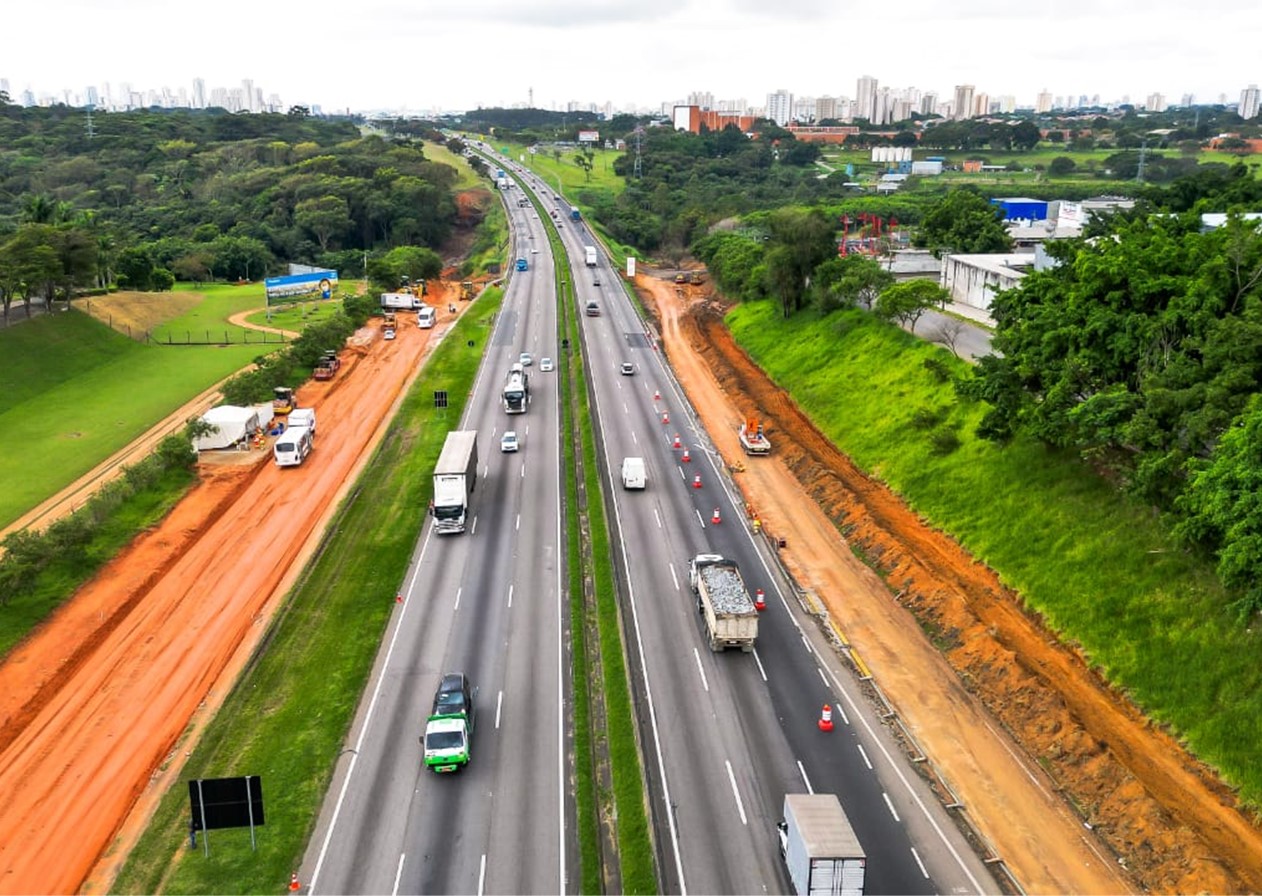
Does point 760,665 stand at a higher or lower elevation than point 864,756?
higher

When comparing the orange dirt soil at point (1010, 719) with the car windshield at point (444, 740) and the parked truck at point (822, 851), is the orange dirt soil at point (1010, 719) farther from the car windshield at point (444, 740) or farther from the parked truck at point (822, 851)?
the car windshield at point (444, 740)

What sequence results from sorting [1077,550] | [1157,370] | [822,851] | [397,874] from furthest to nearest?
[1077,550]
[1157,370]
[397,874]
[822,851]

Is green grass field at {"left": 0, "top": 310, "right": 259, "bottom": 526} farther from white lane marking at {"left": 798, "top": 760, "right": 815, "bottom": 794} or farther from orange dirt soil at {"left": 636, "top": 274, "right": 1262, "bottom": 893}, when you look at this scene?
orange dirt soil at {"left": 636, "top": 274, "right": 1262, "bottom": 893}

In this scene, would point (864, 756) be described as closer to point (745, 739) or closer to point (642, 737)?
point (745, 739)

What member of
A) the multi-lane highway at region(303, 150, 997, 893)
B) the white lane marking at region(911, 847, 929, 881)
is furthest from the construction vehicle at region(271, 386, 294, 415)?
the white lane marking at region(911, 847, 929, 881)

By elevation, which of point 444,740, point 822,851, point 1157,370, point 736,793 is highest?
point 1157,370

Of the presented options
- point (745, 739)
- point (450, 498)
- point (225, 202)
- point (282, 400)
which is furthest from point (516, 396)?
point (225, 202)

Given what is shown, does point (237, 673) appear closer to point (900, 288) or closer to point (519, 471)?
point (519, 471)

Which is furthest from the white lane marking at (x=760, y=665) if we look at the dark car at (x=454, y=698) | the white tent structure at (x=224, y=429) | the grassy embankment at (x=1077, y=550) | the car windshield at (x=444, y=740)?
the white tent structure at (x=224, y=429)
